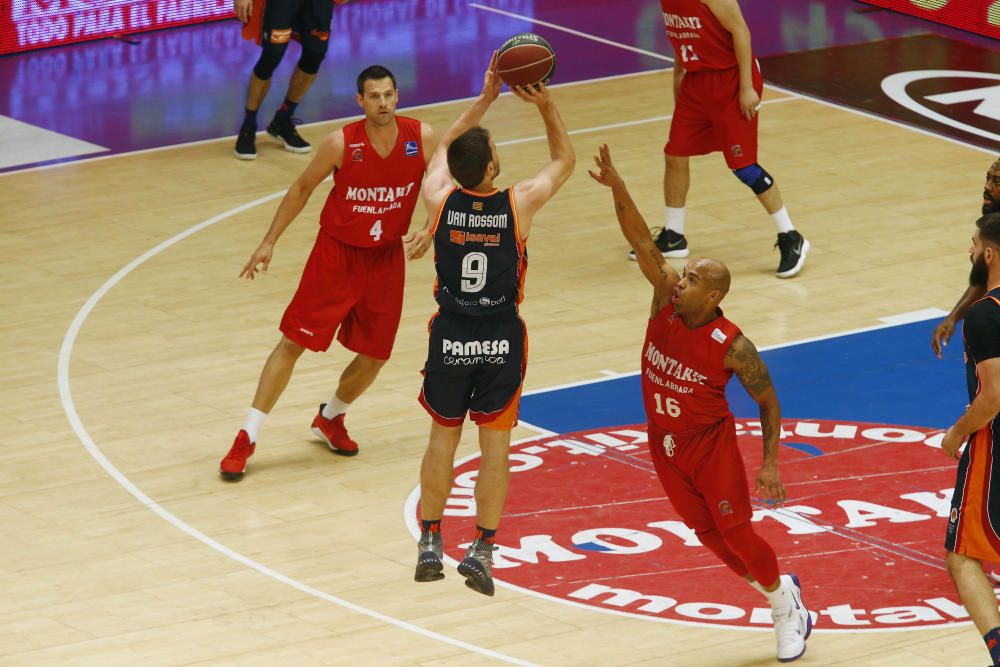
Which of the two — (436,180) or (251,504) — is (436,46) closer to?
(251,504)

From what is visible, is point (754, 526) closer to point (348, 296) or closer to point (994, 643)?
point (994, 643)

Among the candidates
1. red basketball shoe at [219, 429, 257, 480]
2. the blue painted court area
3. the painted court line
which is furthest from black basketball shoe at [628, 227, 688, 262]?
red basketball shoe at [219, 429, 257, 480]

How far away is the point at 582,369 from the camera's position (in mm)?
11875

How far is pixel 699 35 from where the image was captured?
13.2m

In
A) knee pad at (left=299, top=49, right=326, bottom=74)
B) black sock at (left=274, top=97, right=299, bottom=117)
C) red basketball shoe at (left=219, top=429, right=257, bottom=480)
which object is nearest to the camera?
red basketball shoe at (left=219, top=429, right=257, bottom=480)

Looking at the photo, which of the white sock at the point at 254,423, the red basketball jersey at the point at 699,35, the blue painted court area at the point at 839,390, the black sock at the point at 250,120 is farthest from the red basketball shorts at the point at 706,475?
the black sock at the point at 250,120

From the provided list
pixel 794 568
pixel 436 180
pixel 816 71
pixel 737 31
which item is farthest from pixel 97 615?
pixel 816 71

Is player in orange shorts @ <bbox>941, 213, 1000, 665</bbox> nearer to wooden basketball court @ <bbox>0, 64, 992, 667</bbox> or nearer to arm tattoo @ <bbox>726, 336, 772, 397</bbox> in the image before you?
wooden basketball court @ <bbox>0, 64, 992, 667</bbox>

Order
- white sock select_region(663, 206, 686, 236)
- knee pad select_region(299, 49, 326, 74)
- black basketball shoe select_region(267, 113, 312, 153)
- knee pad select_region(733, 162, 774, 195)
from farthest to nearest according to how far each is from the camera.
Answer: black basketball shoe select_region(267, 113, 312, 153), knee pad select_region(299, 49, 326, 74), white sock select_region(663, 206, 686, 236), knee pad select_region(733, 162, 774, 195)

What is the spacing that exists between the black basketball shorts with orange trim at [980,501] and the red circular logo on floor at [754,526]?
0.94 meters

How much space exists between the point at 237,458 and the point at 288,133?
21.7 feet

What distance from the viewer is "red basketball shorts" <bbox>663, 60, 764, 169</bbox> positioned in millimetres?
13312

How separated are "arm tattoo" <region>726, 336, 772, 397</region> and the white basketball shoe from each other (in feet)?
3.11

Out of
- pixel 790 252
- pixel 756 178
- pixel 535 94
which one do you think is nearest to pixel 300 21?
pixel 756 178
